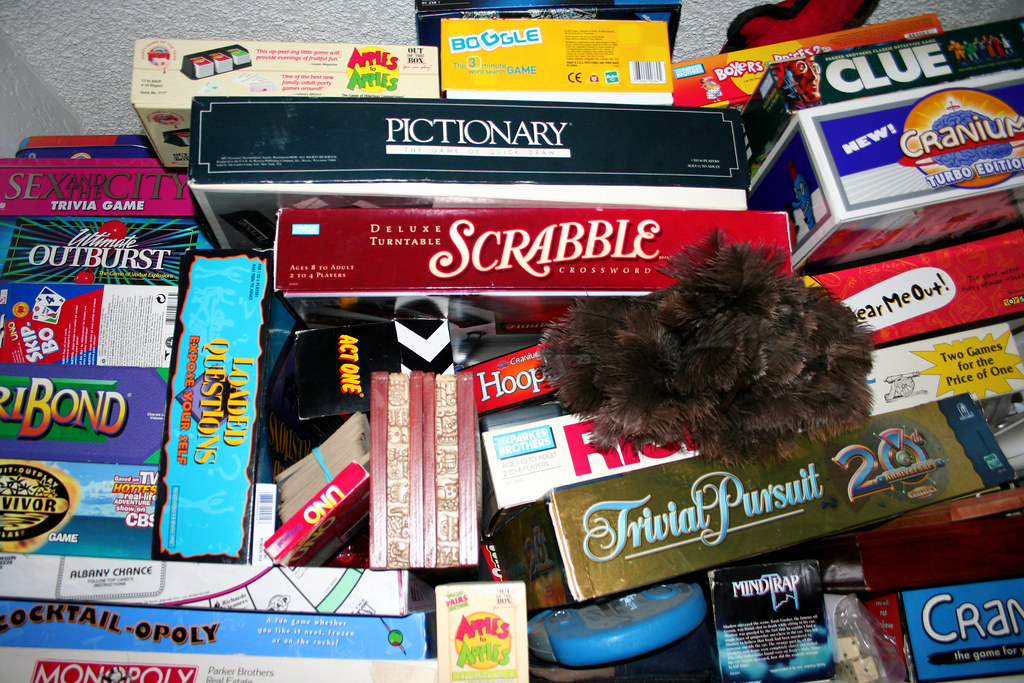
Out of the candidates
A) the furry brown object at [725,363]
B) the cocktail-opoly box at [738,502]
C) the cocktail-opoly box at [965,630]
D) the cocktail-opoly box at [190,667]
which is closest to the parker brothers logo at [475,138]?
the furry brown object at [725,363]

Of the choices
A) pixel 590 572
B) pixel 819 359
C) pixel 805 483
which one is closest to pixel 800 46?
pixel 819 359

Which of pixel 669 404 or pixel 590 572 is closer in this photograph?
pixel 669 404

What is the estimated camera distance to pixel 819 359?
0.86m

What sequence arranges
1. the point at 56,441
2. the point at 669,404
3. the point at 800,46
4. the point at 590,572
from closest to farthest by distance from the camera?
1. the point at 669,404
2. the point at 590,572
3. the point at 56,441
4. the point at 800,46

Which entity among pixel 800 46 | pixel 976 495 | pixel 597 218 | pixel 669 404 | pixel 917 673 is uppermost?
pixel 800 46

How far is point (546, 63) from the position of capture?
47.2 inches

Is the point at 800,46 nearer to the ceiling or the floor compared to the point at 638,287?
nearer to the ceiling

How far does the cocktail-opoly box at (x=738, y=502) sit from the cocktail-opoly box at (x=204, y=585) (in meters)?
0.24

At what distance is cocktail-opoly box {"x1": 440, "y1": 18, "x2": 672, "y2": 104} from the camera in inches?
46.7

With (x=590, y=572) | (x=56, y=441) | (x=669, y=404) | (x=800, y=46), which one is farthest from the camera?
(x=800, y=46)

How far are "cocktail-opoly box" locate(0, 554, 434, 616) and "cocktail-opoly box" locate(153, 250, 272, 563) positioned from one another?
36mm

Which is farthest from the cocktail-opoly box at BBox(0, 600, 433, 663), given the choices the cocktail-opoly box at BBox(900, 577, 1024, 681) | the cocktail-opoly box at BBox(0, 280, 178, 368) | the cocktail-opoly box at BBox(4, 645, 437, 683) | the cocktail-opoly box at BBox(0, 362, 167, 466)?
the cocktail-opoly box at BBox(900, 577, 1024, 681)

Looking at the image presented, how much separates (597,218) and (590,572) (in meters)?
0.58

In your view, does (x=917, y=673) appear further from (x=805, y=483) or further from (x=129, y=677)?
(x=129, y=677)
